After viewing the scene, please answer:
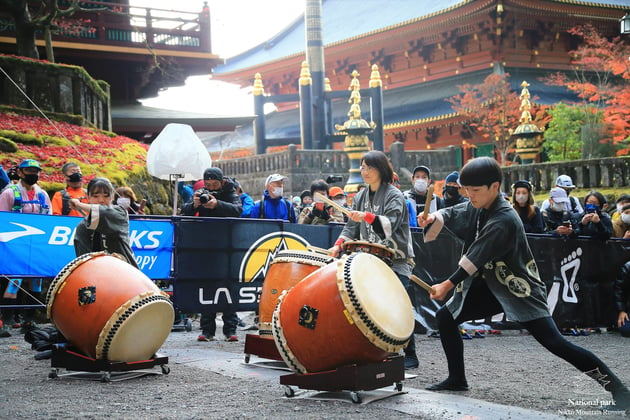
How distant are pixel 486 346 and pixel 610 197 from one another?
9349 mm

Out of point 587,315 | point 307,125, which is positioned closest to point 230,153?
point 307,125

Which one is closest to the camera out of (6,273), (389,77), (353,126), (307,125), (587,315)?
(6,273)

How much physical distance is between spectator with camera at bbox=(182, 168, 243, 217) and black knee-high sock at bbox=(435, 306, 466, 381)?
399 cm

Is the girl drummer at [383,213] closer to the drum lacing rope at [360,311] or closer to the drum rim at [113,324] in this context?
the drum lacing rope at [360,311]

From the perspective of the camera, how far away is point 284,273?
249 inches

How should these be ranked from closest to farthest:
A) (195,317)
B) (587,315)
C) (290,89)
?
(587,315)
(195,317)
(290,89)

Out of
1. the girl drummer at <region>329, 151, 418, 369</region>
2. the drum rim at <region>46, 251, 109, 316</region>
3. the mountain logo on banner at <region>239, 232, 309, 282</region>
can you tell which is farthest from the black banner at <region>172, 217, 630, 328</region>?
the girl drummer at <region>329, 151, 418, 369</region>

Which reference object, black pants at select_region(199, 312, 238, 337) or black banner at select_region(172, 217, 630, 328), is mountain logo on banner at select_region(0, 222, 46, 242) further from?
black pants at select_region(199, 312, 238, 337)

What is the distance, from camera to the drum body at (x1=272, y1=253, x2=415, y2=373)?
187 inches

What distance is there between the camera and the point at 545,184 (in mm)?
19031

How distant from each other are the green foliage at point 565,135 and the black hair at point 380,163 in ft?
59.6

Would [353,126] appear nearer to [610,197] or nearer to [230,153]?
[610,197]

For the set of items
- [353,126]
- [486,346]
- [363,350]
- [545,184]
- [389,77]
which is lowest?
[486,346]

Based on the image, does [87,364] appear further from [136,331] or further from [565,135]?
[565,135]
